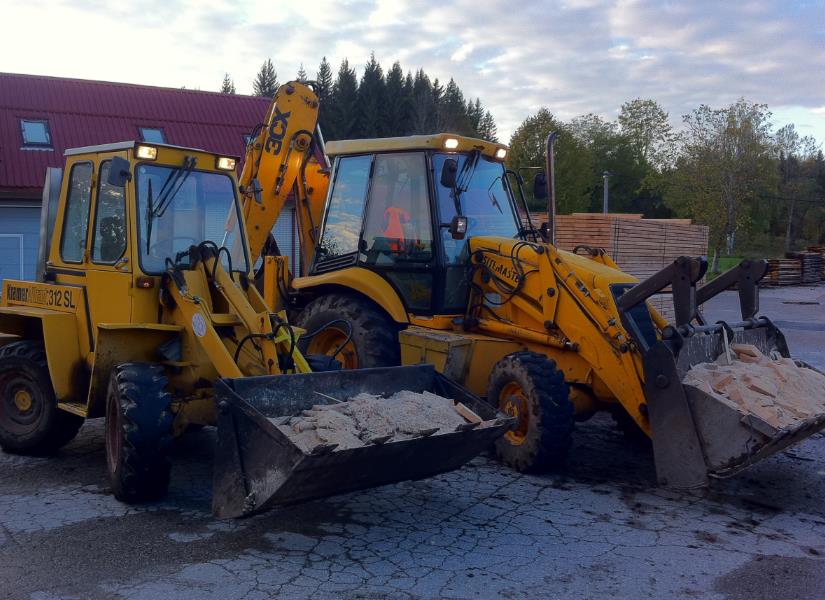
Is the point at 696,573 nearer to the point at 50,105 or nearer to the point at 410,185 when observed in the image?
the point at 410,185

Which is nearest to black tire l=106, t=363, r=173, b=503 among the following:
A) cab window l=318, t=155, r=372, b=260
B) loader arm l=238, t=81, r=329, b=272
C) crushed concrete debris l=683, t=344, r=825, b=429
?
loader arm l=238, t=81, r=329, b=272

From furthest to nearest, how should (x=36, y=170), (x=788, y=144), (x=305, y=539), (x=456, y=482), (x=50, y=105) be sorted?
(x=788, y=144) → (x=50, y=105) → (x=36, y=170) → (x=456, y=482) → (x=305, y=539)

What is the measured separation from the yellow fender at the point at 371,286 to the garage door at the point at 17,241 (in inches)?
478

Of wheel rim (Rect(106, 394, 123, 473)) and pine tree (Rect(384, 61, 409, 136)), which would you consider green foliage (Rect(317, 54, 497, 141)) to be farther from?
wheel rim (Rect(106, 394, 123, 473))

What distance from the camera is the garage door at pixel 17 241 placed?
1834 cm

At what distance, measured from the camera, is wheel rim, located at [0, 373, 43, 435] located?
692 centimetres

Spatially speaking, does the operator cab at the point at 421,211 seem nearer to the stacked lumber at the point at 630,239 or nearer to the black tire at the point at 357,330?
the black tire at the point at 357,330

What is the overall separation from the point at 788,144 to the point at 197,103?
56615 mm

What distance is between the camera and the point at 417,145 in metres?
8.09

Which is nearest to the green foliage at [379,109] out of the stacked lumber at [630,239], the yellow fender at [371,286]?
the stacked lumber at [630,239]

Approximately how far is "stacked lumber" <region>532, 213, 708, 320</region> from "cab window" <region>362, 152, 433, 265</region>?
16.6 ft

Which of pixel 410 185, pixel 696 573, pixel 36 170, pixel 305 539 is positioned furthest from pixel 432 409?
pixel 36 170

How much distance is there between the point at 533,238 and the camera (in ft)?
28.0

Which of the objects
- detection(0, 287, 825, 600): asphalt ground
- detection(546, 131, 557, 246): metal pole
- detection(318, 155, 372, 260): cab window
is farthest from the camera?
detection(318, 155, 372, 260): cab window
